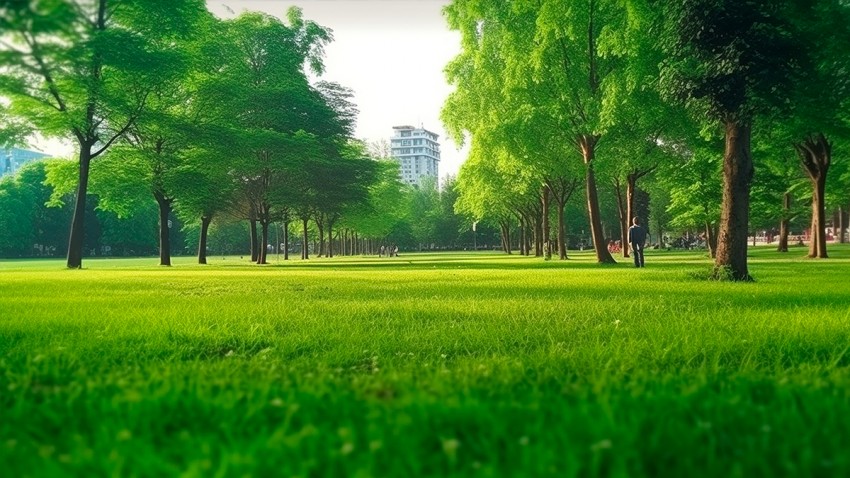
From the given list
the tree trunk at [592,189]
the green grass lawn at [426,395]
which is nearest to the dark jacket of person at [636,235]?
the tree trunk at [592,189]

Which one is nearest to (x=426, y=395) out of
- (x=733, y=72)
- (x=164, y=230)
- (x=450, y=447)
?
(x=450, y=447)

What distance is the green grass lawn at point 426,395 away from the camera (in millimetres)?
2260

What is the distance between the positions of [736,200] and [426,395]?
1348 centimetres

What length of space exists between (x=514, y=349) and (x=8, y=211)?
90.8 metres

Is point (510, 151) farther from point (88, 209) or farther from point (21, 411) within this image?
point (88, 209)

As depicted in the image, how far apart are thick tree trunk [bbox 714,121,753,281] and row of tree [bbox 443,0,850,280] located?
0.03m

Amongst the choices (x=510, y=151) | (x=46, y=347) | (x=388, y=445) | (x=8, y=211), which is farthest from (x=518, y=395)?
(x=8, y=211)

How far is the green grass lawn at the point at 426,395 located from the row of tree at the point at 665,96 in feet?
24.7

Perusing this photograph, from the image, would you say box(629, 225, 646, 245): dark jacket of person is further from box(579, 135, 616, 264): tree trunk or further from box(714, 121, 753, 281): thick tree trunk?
box(714, 121, 753, 281): thick tree trunk

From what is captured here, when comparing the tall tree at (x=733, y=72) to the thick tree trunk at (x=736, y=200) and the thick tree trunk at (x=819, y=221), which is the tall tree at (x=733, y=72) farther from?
the thick tree trunk at (x=819, y=221)

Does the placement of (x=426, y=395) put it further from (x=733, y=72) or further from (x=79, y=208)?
(x=79, y=208)

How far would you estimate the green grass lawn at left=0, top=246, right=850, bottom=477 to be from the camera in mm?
2260

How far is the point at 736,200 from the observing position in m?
14.2

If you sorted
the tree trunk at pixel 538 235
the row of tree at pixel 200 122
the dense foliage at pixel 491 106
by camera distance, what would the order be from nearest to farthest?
1. the dense foliage at pixel 491 106
2. the row of tree at pixel 200 122
3. the tree trunk at pixel 538 235
